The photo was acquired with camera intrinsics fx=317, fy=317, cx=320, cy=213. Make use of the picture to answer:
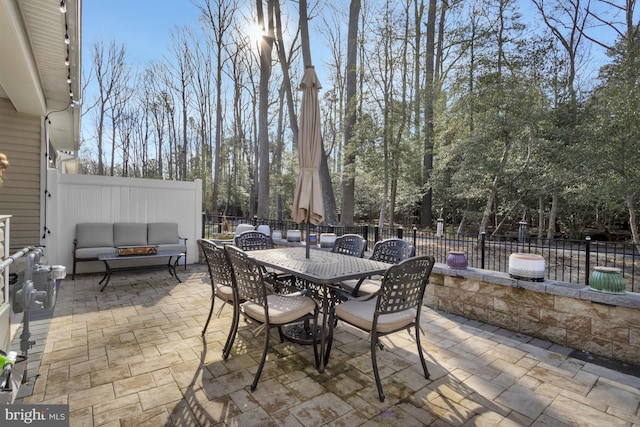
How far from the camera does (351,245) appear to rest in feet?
12.7

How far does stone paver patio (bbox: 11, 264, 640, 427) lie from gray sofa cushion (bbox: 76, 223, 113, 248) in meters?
2.14

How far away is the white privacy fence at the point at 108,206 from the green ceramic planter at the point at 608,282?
6.23 meters

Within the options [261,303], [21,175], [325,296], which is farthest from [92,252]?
[325,296]

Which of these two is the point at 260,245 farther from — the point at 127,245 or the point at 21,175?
the point at 21,175

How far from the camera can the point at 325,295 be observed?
2520mm

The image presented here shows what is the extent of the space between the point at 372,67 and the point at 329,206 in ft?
14.1

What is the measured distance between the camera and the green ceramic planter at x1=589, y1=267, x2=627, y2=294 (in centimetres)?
276

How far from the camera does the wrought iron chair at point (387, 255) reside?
10.5ft

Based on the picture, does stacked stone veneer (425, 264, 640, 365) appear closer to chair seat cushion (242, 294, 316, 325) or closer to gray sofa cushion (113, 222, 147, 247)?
chair seat cushion (242, 294, 316, 325)

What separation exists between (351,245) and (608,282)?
2.42 m

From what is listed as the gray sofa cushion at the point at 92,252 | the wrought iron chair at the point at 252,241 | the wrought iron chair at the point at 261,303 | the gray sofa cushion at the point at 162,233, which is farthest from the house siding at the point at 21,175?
the wrought iron chair at the point at 261,303

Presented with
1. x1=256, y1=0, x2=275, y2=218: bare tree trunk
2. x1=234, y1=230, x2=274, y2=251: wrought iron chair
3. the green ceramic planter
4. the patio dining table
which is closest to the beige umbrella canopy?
the patio dining table

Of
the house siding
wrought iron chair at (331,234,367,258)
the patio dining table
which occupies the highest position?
the house siding

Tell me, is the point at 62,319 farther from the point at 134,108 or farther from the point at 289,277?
the point at 134,108
